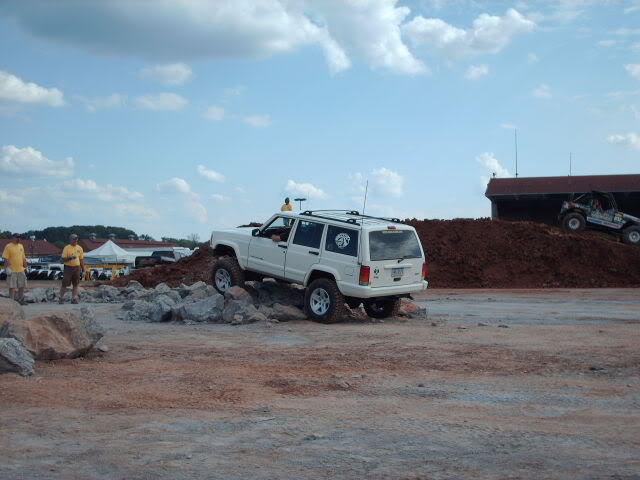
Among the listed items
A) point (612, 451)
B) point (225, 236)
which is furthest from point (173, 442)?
point (225, 236)

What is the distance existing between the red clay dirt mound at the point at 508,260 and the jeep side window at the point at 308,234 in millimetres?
11833

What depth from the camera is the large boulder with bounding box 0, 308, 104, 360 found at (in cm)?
888

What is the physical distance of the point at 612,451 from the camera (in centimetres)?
541

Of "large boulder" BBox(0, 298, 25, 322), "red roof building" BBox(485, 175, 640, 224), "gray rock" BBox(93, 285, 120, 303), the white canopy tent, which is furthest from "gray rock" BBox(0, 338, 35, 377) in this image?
the white canopy tent

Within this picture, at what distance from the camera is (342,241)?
45.5 ft

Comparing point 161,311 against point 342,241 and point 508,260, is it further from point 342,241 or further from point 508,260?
point 508,260

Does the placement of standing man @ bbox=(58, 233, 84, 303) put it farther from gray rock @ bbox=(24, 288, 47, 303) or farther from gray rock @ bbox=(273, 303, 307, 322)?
gray rock @ bbox=(273, 303, 307, 322)

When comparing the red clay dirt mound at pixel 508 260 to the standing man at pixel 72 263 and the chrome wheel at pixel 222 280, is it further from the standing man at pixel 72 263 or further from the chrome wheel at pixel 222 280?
the chrome wheel at pixel 222 280

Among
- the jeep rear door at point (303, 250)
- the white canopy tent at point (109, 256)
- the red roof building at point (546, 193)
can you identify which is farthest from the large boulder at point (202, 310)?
the white canopy tent at point (109, 256)

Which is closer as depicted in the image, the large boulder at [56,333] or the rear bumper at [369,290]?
the large boulder at [56,333]

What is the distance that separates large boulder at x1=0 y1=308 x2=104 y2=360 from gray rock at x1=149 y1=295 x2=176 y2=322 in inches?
168

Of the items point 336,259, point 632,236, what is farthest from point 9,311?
point 632,236

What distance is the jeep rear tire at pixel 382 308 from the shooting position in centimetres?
1505

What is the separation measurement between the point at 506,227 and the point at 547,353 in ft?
66.9
